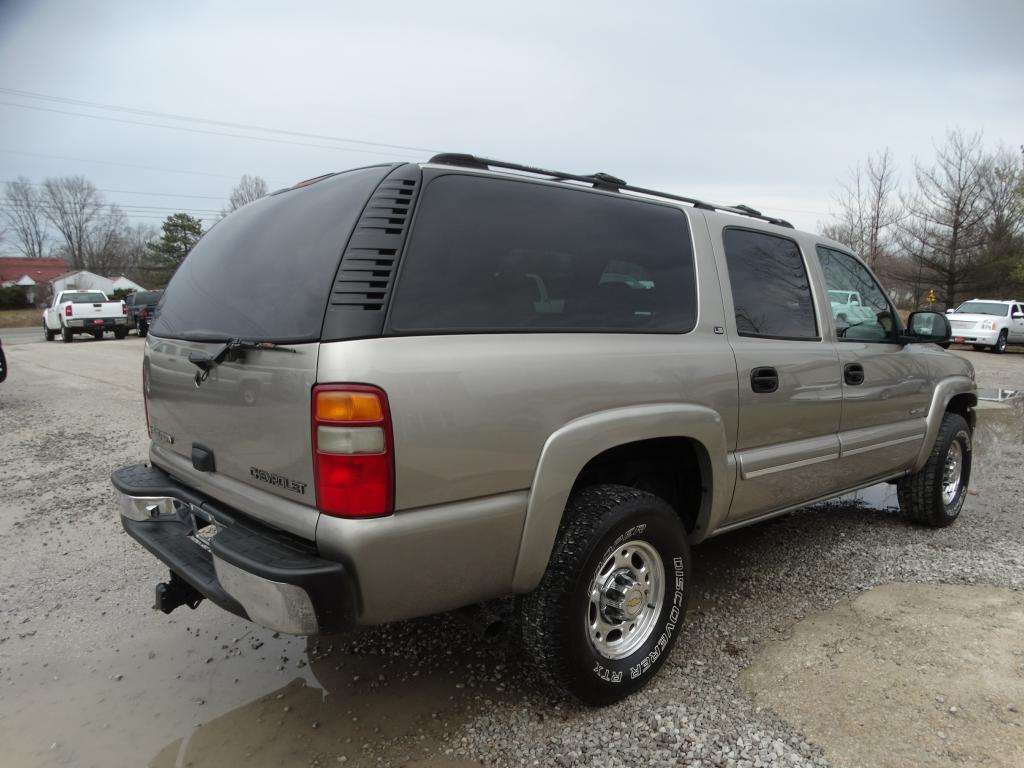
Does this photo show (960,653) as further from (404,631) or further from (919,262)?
(919,262)

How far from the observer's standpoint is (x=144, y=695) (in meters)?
2.65

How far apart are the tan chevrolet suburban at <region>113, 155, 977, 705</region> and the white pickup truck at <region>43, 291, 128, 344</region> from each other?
69.0ft

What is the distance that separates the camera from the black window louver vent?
1.90 metres

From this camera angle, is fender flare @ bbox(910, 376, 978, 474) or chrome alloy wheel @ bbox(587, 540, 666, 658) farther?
fender flare @ bbox(910, 376, 978, 474)

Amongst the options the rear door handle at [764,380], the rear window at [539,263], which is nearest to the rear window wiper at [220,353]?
the rear window at [539,263]

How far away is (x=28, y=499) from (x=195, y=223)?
55658 millimetres

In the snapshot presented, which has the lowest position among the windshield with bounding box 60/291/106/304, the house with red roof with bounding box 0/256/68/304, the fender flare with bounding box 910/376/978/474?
the fender flare with bounding box 910/376/978/474

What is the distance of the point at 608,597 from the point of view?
8.07 feet

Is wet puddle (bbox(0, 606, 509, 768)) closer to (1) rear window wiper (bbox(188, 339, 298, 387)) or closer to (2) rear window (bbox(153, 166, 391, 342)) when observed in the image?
(1) rear window wiper (bbox(188, 339, 298, 387))

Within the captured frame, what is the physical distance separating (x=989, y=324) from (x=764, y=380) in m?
21.6

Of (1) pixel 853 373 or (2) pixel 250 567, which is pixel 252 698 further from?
(1) pixel 853 373

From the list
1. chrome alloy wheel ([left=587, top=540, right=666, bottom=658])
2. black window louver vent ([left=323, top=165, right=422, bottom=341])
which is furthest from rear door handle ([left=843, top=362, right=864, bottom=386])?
black window louver vent ([left=323, top=165, right=422, bottom=341])

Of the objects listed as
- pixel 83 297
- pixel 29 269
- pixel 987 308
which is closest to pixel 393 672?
pixel 83 297

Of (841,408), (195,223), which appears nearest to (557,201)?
(841,408)
